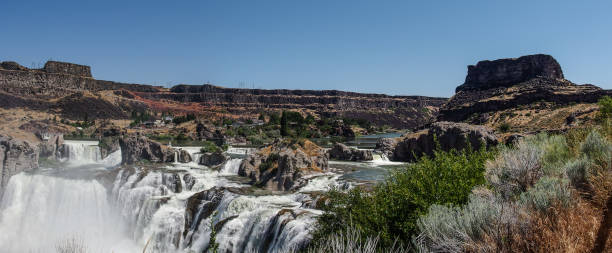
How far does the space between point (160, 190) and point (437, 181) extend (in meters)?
20.9

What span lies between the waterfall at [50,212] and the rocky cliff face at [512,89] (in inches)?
2985

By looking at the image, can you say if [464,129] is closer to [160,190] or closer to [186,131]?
[160,190]

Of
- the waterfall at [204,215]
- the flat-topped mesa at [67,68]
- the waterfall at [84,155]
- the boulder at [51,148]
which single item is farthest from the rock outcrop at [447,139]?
the flat-topped mesa at [67,68]

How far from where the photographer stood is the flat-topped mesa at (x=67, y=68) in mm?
138250

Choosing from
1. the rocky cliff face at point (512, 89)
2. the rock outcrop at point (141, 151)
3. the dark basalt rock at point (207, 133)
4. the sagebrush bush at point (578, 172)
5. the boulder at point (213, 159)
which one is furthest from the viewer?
the dark basalt rock at point (207, 133)

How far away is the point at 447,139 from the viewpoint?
Answer: 42.3 m

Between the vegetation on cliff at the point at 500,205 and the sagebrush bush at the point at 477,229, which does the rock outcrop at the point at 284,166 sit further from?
the sagebrush bush at the point at 477,229

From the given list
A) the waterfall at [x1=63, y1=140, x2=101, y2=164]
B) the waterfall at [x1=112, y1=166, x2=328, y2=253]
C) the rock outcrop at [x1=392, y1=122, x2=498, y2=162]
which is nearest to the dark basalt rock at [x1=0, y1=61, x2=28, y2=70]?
the waterfall at [x1=63, y1=140, x2=101, y2=164]

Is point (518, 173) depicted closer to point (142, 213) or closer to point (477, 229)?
point (477, 229)

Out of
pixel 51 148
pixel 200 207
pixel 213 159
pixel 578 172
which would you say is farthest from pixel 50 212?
pixel 578 172

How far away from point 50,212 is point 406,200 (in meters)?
28.0

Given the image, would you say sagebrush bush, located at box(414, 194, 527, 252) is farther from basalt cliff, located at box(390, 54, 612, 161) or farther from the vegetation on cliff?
basalt cliff, located at box(390, 54, 612, 161)

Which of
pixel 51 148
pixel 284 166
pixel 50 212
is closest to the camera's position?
pixel 284 166

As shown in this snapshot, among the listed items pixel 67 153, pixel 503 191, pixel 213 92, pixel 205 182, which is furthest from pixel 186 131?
pixel 213 92
